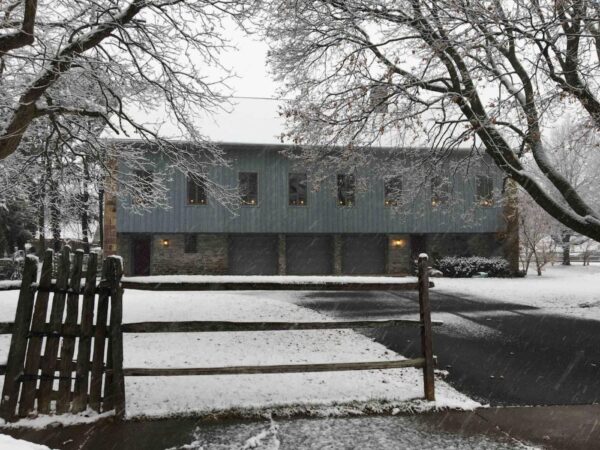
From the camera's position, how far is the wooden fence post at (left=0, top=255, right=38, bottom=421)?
436cm

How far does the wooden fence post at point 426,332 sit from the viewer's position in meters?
5.06

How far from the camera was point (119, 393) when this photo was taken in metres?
4.52

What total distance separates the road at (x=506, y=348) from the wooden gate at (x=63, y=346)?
3.96m

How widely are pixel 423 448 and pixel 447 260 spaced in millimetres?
23776

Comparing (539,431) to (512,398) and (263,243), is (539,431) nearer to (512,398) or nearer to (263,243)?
(512,398)

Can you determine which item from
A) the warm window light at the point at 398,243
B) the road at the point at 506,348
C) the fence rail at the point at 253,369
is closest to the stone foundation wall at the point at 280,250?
the warm window light at the point at 398,243

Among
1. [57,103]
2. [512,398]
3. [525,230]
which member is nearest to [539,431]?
[512,398]

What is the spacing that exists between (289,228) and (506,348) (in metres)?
17.5

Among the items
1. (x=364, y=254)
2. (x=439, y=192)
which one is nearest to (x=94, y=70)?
(x=439, y=192)

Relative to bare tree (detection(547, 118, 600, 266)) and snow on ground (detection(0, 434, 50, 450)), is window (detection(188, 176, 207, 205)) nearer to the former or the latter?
snow on ground (detection(0, 434, 50, 450))

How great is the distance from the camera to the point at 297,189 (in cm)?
2566

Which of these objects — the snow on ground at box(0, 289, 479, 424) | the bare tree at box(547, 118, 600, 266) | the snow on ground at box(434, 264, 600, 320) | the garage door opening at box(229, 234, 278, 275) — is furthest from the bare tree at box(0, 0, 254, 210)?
the bare tree at box(547, 118, 600, 266)

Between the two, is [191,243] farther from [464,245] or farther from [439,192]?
[464,245]

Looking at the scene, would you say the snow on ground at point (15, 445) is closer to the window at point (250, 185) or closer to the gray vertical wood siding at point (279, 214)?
the gray vertical wood siding at point (279, 214)
